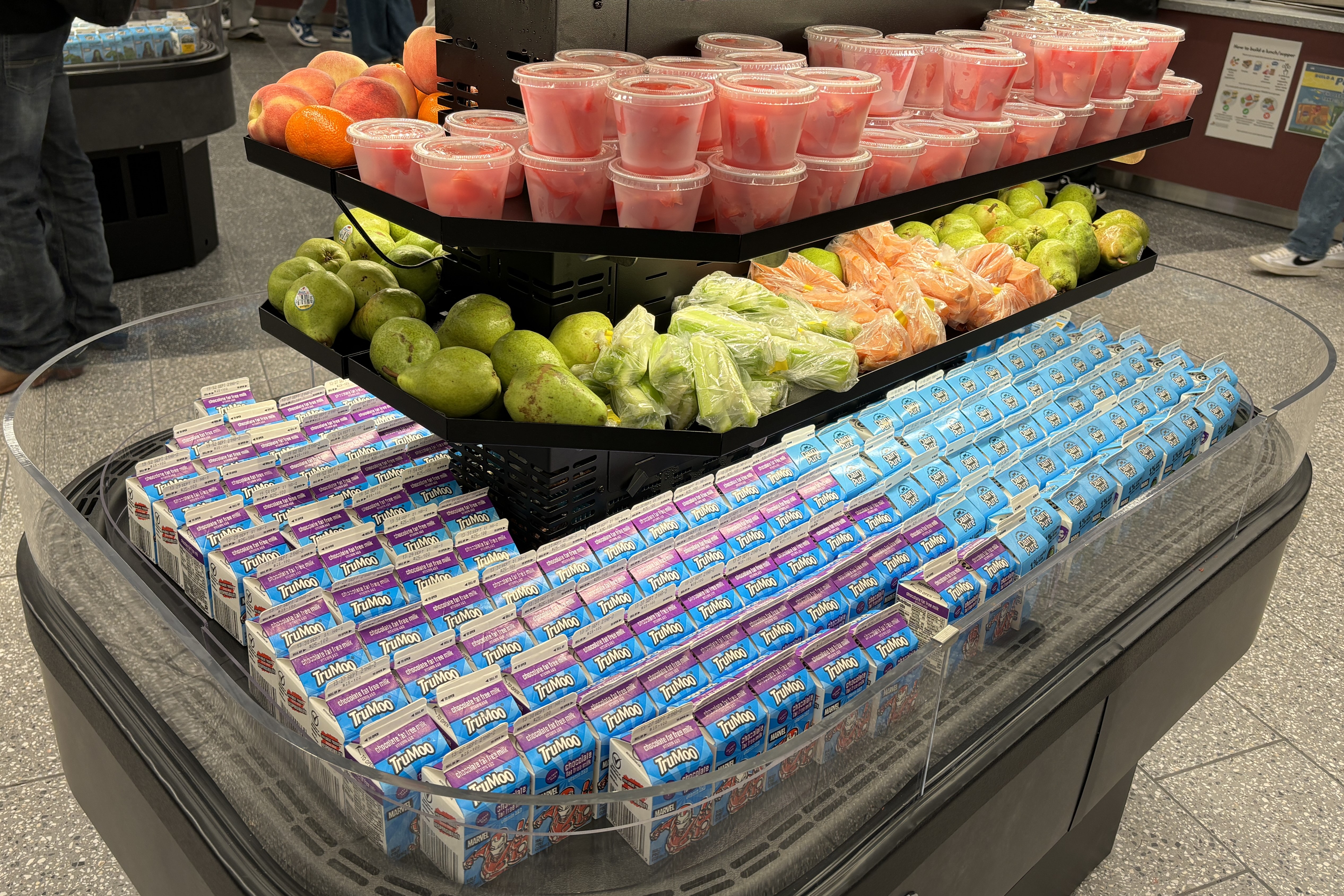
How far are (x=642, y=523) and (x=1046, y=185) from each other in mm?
1900

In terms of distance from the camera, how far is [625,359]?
1509mm

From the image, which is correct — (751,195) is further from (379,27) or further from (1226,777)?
(379,27)

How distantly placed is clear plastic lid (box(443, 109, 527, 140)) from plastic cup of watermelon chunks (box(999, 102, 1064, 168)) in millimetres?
877

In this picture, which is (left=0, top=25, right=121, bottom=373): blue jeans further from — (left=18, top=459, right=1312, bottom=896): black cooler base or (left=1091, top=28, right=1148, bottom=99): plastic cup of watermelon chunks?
(left=1091, top=28, right=1148, bottom=99): plastic cup of watermelon chunks

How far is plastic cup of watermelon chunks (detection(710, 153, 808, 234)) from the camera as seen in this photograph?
1.38m

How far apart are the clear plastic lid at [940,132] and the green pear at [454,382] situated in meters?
0.69

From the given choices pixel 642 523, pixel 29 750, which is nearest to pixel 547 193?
pixel 642 523

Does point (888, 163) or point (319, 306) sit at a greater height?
point (888, 163)

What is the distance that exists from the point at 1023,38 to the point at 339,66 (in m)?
1.26

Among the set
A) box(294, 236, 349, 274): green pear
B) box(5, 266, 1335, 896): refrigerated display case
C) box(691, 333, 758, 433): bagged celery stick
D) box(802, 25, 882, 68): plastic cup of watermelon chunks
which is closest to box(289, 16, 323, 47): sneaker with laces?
box(5, 266, 1335, 896): refrigerated display case

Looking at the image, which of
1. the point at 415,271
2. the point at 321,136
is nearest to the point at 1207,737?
the point at 415,271

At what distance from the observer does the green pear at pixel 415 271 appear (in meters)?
1.74

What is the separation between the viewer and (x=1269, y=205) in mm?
6555

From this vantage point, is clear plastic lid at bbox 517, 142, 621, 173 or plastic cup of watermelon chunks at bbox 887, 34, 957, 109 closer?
clear plastic lid at bbox 517, 142, 621, 173
